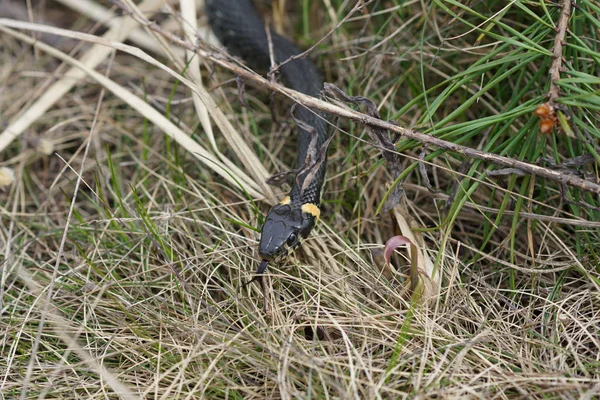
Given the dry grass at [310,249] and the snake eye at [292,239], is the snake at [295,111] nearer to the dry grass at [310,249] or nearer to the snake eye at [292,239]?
the snake eye at [292,239]

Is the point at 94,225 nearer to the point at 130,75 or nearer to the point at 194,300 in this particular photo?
the point at 194,300

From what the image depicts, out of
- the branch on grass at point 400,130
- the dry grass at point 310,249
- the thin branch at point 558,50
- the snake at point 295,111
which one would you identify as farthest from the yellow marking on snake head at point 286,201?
the thin branch at point 558,50

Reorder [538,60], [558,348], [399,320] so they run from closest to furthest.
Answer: [558,348]
[399,320]
[538,60]

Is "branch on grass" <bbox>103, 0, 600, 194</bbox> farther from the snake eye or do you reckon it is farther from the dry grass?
the snake eye

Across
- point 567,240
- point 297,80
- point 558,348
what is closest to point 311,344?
point 558,348

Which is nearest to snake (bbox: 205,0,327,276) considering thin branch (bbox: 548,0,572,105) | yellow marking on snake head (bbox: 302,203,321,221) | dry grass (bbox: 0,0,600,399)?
yellow marking on snake head (bbox: 302,203,321,221)
